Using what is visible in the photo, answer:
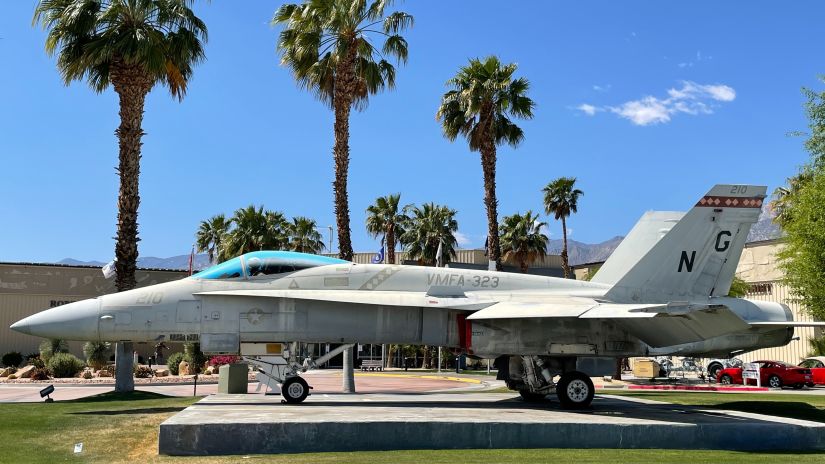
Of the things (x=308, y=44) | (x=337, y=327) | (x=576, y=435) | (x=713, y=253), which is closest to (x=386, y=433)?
(x=576, y=435)

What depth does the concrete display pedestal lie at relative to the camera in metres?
11.3

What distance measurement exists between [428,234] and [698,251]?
148 ft

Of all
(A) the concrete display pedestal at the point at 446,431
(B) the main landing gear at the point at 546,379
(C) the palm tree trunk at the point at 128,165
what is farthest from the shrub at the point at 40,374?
(B) the main landing gear at the point at 546,379

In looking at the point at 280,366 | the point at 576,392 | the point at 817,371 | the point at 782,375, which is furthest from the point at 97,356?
the point at 817,371

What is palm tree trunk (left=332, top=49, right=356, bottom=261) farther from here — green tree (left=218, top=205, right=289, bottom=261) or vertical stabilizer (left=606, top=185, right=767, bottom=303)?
green tree (left=218, top=205, right=289, bottom=261)

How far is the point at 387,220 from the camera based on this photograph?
206ft

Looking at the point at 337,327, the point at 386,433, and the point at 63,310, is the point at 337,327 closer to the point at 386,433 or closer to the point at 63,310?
the point at 386,433

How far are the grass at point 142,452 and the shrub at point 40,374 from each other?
21.9 meters

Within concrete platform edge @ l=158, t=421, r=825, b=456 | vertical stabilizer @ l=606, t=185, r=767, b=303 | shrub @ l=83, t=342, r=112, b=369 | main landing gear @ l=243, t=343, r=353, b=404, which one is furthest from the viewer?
shrub @ l=83, t=342, r=112, b=369

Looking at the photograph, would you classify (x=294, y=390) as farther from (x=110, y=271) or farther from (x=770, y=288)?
(x=770, y=288)

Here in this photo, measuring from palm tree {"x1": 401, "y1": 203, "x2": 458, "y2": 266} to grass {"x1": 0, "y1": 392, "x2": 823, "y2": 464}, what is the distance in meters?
46.9

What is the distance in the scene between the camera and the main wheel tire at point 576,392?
625 inches

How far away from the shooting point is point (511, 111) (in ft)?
114

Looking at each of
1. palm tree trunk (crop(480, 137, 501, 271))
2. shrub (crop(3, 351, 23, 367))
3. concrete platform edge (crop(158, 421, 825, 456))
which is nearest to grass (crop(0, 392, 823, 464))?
concrete platform edge (crop(158, 421, 825, 456))
